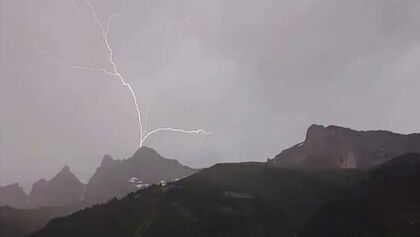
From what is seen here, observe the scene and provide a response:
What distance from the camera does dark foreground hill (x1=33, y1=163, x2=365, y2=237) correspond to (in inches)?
5910

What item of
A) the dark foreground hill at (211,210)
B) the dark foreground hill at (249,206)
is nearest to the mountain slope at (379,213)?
the dark foreground hill at (249,206)

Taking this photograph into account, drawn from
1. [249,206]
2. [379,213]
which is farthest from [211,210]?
[379,213]

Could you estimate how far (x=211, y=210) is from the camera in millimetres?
161000

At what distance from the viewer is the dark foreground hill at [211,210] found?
150125 mm

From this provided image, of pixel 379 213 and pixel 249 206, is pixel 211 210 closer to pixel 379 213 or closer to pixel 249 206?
pixel 249 206

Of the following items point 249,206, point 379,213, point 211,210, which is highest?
point 249,206

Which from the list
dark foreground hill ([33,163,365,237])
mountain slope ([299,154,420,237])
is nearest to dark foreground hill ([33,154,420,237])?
dark foreground hill ([33,163,365,237])

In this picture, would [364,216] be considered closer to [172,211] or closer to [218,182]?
[172,211]

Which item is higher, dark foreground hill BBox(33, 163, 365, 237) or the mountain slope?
dark foreground hill BBox(33, 163, 365, 237)

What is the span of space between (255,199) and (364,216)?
73.3 metres

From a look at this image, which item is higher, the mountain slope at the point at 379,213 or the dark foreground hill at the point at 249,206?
the dark foreground hill at the point at 249,206

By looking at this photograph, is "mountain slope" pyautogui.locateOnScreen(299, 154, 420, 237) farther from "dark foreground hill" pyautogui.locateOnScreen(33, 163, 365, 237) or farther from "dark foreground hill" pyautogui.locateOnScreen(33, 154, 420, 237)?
"dark foreground hill" pyautogui.locateOnScreen(33, 163, 365, 237)

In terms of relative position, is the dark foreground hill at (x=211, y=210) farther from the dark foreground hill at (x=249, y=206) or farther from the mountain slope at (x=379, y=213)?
the mountain slope at (x=379, y=213)

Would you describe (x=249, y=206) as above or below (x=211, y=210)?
above
